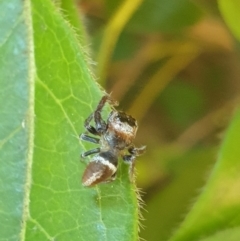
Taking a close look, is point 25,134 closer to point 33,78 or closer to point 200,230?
point 33,78

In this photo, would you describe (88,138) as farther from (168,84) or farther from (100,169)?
(168,84)

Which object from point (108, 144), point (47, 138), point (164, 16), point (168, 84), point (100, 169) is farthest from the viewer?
point (168, 84)

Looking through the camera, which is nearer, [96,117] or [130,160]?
[96,117]

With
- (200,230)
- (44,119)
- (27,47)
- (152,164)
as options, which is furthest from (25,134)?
(152,164)

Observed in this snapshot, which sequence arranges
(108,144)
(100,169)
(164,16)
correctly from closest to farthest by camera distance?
(100,169)
(108,144)
(164,16)

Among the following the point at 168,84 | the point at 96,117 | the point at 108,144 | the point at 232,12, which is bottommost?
the point at 168,84

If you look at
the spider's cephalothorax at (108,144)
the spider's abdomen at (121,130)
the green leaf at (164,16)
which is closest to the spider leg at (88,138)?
the spider's cephalothorax at (108,144)

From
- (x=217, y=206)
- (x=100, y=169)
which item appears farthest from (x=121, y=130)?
(x=217, y=206)
